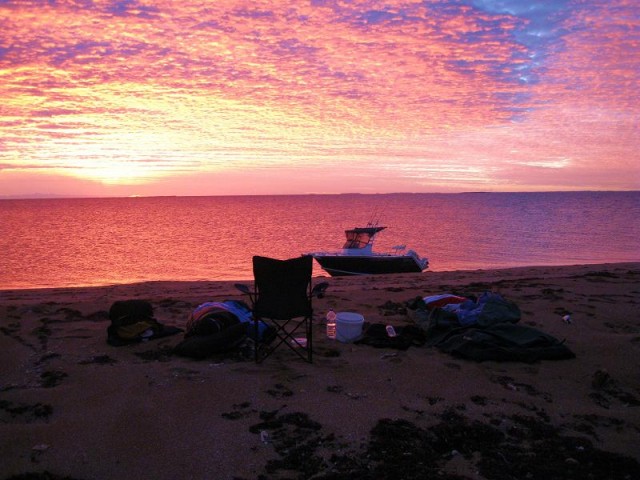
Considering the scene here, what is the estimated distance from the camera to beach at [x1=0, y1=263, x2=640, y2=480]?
9.71 ft

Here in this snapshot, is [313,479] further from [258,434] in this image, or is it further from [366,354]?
[366,354]

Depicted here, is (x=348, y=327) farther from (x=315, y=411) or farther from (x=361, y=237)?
(x=361, y=237)

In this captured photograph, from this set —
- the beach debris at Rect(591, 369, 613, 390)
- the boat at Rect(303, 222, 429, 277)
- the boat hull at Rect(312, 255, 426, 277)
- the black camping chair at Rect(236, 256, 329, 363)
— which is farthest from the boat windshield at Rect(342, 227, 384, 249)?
the beach debris at Rect(591, 369, 613, 390)

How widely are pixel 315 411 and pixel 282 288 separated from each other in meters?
1.44

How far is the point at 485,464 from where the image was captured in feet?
9.78

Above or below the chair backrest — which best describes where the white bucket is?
below

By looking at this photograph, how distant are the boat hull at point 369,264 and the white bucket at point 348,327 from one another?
11.7 metres

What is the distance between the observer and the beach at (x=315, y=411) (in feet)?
9.71

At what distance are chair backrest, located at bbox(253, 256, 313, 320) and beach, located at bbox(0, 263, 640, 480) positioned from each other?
0.55m

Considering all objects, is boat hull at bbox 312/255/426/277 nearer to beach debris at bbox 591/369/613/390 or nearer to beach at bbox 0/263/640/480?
beach at bbox 0/263/640/480

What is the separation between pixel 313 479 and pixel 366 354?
2376 mm

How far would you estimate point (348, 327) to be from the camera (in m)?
5.55

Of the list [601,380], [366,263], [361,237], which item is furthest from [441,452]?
[361,237]

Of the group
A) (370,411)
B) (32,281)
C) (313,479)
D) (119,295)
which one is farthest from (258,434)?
(32,281)
